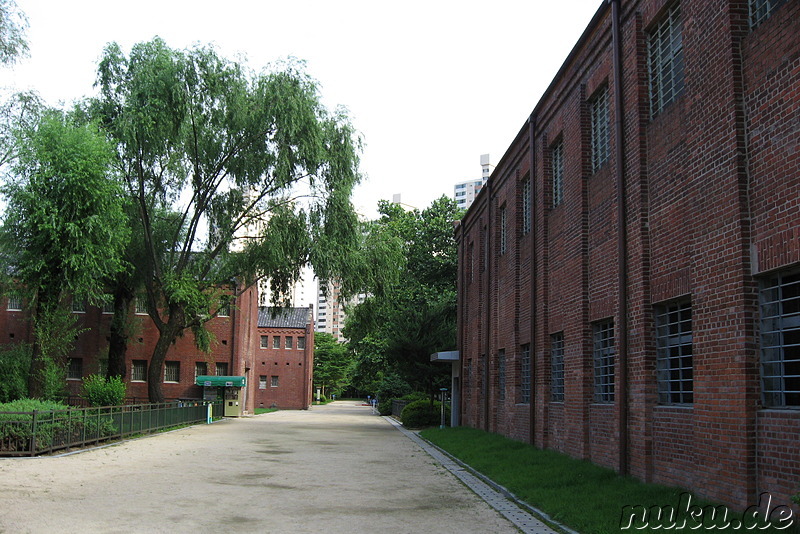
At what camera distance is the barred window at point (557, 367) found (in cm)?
1608

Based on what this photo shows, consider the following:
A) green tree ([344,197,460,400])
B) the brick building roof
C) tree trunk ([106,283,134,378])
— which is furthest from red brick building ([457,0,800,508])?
the brick building roof

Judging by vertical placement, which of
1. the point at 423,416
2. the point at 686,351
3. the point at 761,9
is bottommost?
the point at 423,416

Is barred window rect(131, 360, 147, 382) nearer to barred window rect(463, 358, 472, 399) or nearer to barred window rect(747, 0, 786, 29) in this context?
barred window rect(463, 358, 472, 399)

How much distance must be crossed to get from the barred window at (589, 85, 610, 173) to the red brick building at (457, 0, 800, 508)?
5 cm

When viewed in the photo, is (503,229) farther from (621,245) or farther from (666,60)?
(666,60)

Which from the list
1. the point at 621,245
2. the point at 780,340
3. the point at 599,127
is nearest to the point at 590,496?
the point at 780,340

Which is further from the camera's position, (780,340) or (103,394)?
(103,394)

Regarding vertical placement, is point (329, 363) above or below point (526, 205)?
below

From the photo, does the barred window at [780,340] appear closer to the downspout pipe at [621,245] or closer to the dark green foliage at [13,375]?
the downspout pipe at [621,245]

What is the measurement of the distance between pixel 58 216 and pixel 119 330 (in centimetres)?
1641

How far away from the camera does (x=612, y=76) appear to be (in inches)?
513

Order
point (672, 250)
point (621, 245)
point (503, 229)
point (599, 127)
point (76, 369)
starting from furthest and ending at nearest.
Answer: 1. point (76, 369)
2. point (503, 229)
3. point (599, 127)
4. point (621, 245)
5. point (672, 250)

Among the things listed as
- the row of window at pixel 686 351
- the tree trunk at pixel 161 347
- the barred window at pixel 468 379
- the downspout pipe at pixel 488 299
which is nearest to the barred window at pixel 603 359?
the row of window at pixel 686 351

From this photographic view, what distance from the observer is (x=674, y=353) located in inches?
412
